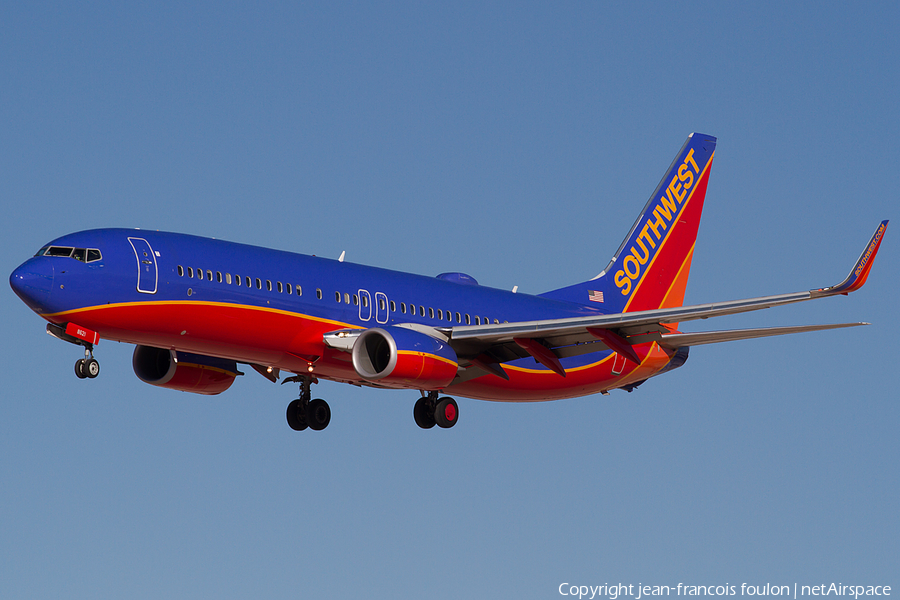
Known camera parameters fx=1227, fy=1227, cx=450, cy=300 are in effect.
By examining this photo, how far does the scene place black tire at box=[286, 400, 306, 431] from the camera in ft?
137

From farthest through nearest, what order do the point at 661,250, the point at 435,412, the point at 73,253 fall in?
the point at 661,250 < the point at 435,412 < the point at 73,253

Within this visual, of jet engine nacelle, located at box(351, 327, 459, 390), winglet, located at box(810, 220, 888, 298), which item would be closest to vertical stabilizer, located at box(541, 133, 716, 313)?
jet engine nacelle, located at box(351, 327, 459, 390)

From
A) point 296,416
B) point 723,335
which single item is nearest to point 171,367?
point 296,416

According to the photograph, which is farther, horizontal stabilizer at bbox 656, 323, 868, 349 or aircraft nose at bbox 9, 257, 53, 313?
horizontal stabilizer at bbox 656, 323, 868, 349

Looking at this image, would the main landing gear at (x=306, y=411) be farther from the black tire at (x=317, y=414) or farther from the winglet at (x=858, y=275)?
the winglet at (x=858, y=275)

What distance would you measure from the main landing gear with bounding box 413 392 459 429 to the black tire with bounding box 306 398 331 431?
3302 mm

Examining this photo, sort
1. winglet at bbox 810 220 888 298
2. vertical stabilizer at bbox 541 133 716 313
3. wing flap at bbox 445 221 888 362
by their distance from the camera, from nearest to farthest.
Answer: winglet at bbox 810 220 888 298
wing flap at bbox 445 221 888 362
vertical stabilizer at bbox 541 133 716 313

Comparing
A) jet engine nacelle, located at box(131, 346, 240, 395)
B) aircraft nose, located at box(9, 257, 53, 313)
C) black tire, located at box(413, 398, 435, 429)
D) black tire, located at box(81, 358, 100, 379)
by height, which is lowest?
black tire, located at box(81, 358, 100, 379)

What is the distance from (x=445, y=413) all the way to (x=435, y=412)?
1.20 ft

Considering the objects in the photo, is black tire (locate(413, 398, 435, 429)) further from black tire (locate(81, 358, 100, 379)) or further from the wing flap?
black tire (locate(81, 358, 100, 379))

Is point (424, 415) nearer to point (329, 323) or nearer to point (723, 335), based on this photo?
point (329, 323)

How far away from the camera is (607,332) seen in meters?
37.3

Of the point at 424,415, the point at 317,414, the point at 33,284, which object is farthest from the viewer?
the point at 317,414

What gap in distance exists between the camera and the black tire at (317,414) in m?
41.7
